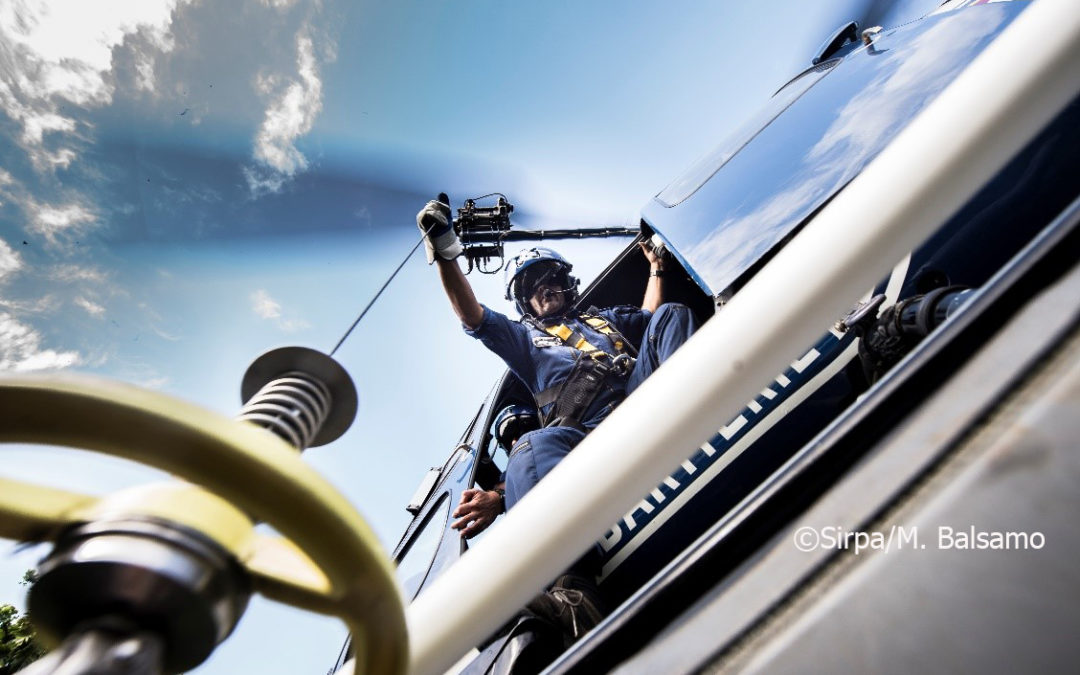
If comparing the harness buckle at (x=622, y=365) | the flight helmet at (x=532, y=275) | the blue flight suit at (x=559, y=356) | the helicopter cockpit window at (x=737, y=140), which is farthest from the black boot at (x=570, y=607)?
the flight helmet at (x=532, y=275)

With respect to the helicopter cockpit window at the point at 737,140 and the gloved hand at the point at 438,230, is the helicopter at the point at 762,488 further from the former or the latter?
the gloved hand at the point at 438,230

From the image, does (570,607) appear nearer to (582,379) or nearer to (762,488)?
(762,488)

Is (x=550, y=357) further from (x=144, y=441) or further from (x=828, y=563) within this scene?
(x=144, y=441)

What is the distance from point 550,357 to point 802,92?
166cm

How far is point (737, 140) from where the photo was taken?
1.60 meters

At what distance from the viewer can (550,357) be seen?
2676 mm

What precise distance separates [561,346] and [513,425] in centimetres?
53

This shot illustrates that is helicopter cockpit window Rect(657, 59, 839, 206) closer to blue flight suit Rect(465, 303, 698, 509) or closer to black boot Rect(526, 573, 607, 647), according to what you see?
blue flight suit Rect(465, 303, 698, 509)

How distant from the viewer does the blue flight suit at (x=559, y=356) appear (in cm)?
178

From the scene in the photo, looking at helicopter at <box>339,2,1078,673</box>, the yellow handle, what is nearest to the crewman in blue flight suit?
helicopter at <box>339,2,1078,673</box>

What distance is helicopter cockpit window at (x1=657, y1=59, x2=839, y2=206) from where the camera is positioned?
1.52 meters

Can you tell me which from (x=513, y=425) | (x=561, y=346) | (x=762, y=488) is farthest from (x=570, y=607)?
(x=561, y=346)

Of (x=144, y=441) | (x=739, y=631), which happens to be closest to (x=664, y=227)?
(x=739, y=631)

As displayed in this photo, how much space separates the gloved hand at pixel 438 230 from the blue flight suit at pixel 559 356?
1.56 ft
